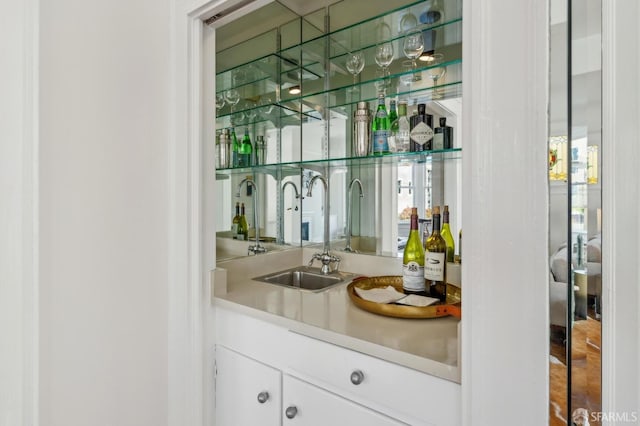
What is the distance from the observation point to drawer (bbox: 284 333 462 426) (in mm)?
819

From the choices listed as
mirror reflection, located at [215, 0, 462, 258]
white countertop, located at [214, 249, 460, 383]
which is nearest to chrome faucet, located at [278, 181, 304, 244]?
mirror reflection, located at [215, 0, 462, 258]

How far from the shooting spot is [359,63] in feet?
5.98

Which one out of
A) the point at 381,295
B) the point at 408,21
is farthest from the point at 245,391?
the point at 408,21

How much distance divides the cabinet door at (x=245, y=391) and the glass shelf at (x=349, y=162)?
2.99ft

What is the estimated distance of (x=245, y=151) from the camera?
84.9 inches

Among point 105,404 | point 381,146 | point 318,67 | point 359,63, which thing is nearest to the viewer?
point 105,404

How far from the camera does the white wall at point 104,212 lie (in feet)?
3.27

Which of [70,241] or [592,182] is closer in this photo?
[592,182]

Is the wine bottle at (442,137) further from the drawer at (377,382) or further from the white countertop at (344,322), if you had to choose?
the drawer at (377,382)

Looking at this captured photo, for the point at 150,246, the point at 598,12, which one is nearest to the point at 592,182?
the point at 598,12

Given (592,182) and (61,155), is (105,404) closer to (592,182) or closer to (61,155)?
(61,155)

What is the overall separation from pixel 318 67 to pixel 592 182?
1.76m

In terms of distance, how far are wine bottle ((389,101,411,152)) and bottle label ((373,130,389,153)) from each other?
0.11ft
